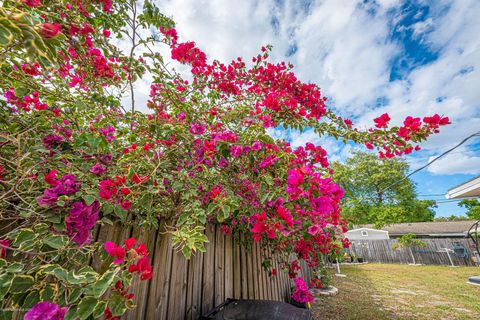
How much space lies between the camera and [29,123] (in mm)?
1265

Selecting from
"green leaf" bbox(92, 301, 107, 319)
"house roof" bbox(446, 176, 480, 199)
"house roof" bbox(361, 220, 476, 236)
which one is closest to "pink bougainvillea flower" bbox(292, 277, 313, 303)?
"green leaf" bbox(92, 301, 107, 319)

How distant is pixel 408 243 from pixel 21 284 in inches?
741

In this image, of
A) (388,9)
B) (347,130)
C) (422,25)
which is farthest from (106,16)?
(422,25)

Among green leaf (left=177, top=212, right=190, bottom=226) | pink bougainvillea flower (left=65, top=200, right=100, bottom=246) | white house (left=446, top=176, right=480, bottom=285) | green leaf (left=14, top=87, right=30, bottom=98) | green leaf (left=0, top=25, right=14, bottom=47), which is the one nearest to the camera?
green leaf (left=0, top=25, right=14, bottom=47)

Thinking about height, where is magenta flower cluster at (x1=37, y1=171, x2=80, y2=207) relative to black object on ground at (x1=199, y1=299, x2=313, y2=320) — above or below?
above

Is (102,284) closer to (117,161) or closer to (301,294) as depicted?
(117,161)

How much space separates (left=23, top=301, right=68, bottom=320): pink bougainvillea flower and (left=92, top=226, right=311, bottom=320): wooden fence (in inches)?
28.9

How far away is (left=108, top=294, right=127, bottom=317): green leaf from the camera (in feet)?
2.13

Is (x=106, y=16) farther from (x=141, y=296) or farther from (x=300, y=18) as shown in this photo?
(x=300, y=18)

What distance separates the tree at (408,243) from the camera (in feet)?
44.3

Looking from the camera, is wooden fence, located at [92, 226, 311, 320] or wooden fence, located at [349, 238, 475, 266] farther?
wooden fence, located at [349, 238, 475, 266]

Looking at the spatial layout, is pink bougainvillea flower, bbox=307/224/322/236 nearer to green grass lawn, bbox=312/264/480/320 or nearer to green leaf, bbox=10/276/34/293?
green leaf, bbox=10/276/34/293

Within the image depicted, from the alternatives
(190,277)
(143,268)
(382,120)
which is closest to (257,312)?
(190,277)

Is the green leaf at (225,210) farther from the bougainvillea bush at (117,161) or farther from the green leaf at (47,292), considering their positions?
the green leaf at (47,292)
